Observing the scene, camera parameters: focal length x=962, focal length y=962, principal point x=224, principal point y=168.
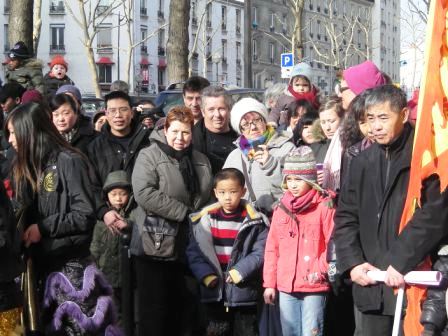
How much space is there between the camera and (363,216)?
5.94 m

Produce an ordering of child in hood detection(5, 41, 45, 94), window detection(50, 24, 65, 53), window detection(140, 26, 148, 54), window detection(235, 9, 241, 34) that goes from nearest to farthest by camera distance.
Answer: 1. child in hood detection(5, 41, 45, 94)
2. window detection(140, 26, 148, 54)
3. window detection(50, 24, 65, 53)
4. window detection(235, 9, 241, 34)

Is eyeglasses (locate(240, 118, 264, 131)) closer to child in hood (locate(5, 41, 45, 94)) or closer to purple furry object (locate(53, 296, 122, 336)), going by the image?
purple furry object (locate(53, 296, 122, 336))

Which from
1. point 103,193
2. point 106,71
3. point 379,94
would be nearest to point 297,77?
point 103,193

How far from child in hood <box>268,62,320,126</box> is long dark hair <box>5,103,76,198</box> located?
5.04 meters

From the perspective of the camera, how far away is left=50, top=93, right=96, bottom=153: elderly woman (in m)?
8.53

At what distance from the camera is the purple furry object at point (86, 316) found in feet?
20.2

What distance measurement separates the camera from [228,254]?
7.67m

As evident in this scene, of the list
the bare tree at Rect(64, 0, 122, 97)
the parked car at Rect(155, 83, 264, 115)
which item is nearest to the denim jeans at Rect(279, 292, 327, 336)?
the parked car at Rect(155, 83, 264, 115)

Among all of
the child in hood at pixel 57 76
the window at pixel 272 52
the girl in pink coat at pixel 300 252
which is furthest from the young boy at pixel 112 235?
the window at pixel 272 52

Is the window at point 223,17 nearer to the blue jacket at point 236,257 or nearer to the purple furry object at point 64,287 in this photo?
the blue jacket at point 236,257

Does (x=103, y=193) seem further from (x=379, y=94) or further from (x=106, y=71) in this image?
(x=106, y=71)

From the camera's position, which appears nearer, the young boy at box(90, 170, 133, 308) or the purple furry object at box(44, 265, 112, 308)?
the purple furry object at box(44, 265, 112, 308)

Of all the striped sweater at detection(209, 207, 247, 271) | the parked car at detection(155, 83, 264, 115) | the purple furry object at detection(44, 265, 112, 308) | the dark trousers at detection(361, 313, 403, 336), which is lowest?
the dark trousers at detection(361, 313, 403, 336)

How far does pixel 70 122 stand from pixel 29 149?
239 centimetres
